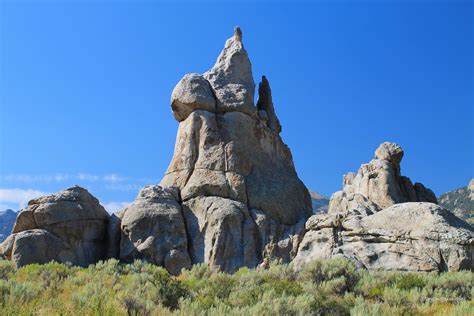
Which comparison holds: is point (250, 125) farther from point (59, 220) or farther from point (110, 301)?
point (110, 301)

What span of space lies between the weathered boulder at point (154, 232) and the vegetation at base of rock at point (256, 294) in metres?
6.35

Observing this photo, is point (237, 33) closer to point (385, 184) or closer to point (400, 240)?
point (385, 184)

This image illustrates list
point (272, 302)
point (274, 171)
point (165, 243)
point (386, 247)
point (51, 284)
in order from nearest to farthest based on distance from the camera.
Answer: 1. point (272, 302)
2. point (51, 284)
3. point (386, 247)
4. point (165, 243)
5. point (274, 171)

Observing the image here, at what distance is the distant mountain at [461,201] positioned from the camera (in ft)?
393

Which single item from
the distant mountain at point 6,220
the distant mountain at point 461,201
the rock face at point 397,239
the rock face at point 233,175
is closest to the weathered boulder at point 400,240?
the rock face at point 397,239

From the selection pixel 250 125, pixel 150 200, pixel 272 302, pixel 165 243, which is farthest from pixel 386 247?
pixel 250 125

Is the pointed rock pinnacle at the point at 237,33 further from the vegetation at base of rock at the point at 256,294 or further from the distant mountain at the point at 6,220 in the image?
the distant mountain at the point at 6,220

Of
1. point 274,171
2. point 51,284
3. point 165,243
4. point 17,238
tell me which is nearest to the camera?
point 51,284

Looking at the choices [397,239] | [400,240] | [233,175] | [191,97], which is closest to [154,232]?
[233,175]

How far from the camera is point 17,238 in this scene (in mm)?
21891

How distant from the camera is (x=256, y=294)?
11727 millimetres

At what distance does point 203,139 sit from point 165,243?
7379 millimetres

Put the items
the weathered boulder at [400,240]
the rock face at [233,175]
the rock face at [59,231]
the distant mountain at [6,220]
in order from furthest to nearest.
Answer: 1. the distant mountain at [6,220]
2. the rock face at [233,175]
3. the rock face at [59,231]
4. the weathered boulder at [400,240]

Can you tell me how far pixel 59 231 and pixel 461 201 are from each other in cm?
12910
